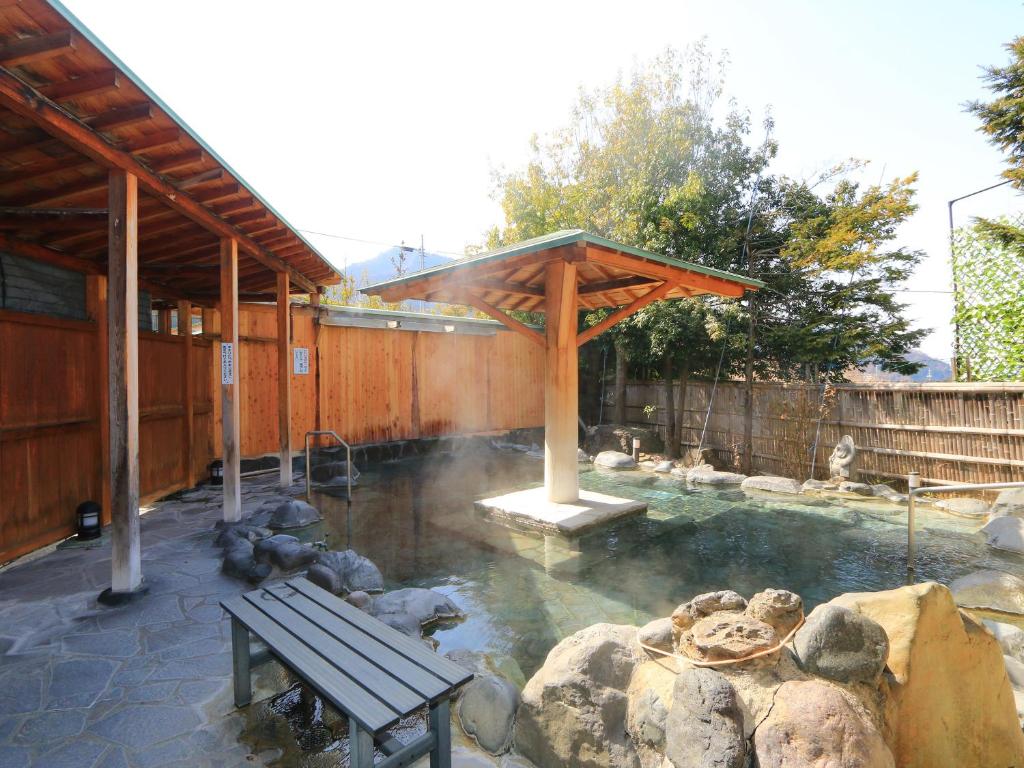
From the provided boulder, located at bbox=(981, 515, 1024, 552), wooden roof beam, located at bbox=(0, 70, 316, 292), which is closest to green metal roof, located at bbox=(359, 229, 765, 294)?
wooden roof beam, located at bbox=(0, 70, 316, 292)

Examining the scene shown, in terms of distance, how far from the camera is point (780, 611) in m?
2.39

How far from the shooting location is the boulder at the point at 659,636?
2555 mm

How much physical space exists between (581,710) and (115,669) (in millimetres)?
2581

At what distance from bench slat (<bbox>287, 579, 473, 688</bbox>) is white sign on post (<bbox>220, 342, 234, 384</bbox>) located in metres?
3.44

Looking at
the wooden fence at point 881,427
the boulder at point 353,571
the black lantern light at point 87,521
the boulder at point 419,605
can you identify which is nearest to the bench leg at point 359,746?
the boulder at point 419,605

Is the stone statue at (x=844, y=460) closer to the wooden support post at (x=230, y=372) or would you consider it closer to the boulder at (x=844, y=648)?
the boulder at (x=844, y=648)

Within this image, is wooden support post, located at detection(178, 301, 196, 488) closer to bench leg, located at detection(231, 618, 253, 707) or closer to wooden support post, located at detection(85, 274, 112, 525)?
wooden support post, located at detection(85, 274, 112, 525)

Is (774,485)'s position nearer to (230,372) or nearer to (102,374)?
(230,372)

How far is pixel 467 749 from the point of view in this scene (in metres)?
2.35

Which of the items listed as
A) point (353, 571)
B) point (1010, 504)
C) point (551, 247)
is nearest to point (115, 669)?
point (353, 571)

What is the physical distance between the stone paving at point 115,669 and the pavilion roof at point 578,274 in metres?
3.73

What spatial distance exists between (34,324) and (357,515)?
3718 mm

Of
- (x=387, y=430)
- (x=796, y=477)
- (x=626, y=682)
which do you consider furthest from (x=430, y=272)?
(x=796, y=477)

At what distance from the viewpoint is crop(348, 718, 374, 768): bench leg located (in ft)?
5.73
